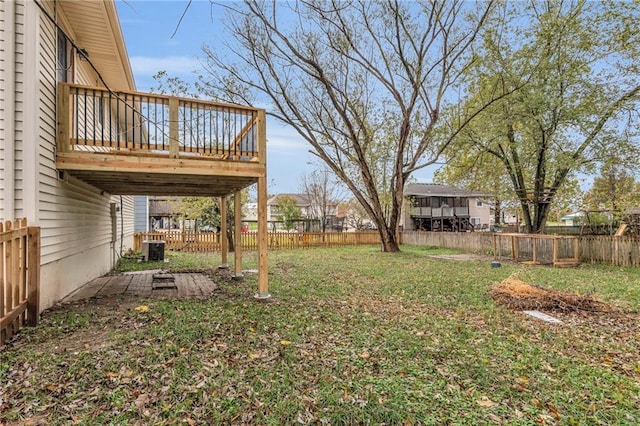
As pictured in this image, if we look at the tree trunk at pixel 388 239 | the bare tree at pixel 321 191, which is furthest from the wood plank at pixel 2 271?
the bare tree at pixel 321 191

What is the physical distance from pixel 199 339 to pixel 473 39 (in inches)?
541

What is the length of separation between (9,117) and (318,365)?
4.63 meters

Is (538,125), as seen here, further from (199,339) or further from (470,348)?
(199,339)

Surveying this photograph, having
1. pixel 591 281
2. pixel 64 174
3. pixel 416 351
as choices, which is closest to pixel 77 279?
pixel 64 174

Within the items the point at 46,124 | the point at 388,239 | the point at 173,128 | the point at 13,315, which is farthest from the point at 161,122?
the point at 388,239

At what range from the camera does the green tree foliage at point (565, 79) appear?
1189cm

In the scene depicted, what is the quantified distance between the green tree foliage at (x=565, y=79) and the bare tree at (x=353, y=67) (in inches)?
58.6

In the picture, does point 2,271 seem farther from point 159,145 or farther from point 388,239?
point 388,239

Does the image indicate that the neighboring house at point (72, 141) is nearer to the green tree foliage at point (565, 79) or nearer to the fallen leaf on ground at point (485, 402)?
the fallen leaf on ground at point (485, 402)

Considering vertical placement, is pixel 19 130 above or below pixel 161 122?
below

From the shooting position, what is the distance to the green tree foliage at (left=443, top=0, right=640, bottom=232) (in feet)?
39.0

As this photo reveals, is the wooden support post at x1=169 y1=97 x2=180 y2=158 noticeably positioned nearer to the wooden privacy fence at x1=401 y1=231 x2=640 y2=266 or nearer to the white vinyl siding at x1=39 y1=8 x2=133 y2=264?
the white vinyl siding at x1=39 y1=8 x2=133 y2=264

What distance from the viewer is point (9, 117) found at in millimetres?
4262

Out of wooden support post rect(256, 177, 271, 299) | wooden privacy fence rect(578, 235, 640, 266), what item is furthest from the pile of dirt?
wooden privacy fence rect(578, 235, 640, 266)
